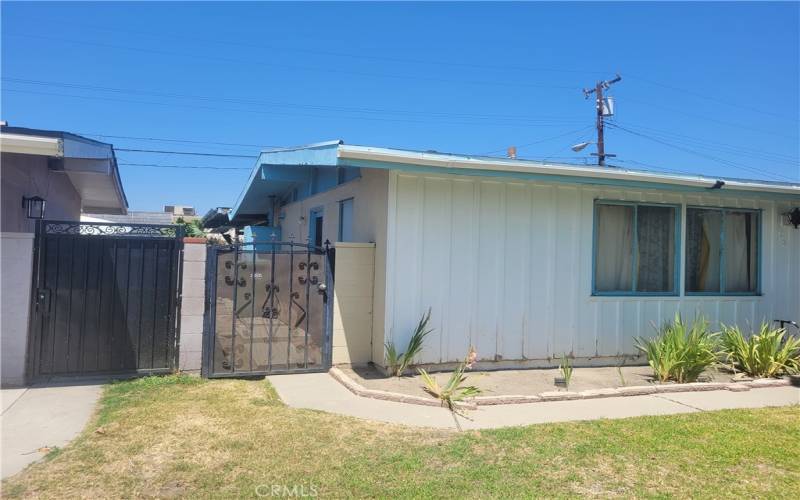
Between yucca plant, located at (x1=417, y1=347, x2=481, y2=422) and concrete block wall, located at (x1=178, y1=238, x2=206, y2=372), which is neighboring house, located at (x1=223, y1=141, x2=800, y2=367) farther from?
concrete block wall, located at (x1=178, y1=238, x2=206, y2=372)

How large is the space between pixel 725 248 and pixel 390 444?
7.29 metres

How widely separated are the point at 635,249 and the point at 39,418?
314 inches

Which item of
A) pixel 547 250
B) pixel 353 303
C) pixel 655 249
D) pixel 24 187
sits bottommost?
pixel 353 303

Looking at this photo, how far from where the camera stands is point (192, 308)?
6672mm

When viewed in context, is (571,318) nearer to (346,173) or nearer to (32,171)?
(346,173)

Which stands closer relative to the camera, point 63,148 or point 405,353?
point 63,148

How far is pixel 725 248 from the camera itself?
29.6 feet

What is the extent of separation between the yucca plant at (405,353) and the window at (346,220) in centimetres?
238

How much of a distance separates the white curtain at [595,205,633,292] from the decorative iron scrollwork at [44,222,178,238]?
19.9 ft

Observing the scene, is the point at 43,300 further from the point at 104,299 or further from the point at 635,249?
the point at 635,249

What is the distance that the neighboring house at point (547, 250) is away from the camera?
711 cm

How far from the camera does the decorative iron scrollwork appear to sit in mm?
6285

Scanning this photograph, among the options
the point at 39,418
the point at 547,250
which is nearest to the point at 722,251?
the point at 547,250

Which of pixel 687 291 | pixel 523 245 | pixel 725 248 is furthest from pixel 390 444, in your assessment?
pixel 725 248
